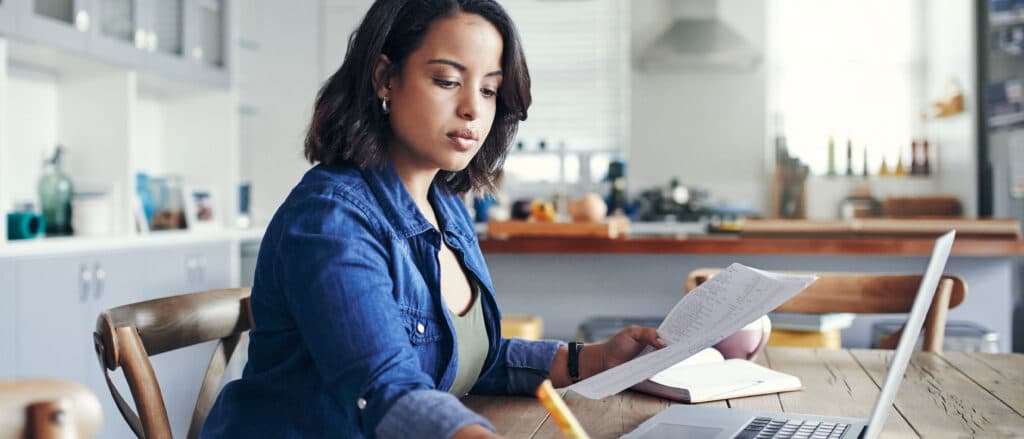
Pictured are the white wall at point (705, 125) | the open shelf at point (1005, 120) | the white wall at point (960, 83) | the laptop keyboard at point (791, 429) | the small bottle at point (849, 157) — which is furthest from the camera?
the small bottle at point (849, 157)

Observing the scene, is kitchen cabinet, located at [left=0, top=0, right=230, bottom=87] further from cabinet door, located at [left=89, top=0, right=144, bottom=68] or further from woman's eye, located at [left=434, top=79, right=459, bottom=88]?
woman's eye, located at [left=434, top=79, right=459, bottom=88]

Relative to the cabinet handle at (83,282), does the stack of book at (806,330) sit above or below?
below

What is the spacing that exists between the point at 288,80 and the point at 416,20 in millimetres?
3990

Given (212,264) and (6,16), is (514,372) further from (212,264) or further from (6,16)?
(212,264)

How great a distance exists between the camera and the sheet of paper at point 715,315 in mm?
961

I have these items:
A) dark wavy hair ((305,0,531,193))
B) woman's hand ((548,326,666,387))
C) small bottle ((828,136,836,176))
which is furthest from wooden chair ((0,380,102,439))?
small bottle ((828,136,836,176))

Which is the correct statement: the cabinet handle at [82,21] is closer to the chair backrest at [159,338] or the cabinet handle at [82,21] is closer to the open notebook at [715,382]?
the chair backrest at [159,338]

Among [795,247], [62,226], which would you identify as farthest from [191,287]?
[795,247]

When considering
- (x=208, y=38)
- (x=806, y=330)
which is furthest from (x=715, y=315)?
(x=208, y=38)

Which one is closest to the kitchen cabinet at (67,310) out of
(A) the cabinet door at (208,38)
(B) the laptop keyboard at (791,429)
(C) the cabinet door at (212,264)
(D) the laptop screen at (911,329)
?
(C) the cabinet door at (212,264)

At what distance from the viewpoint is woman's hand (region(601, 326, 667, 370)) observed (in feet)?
4.14

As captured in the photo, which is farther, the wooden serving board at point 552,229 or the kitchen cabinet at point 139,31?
the wooden serving board at point 552,229

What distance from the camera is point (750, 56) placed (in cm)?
577

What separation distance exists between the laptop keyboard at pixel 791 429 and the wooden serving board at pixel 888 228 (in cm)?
207
